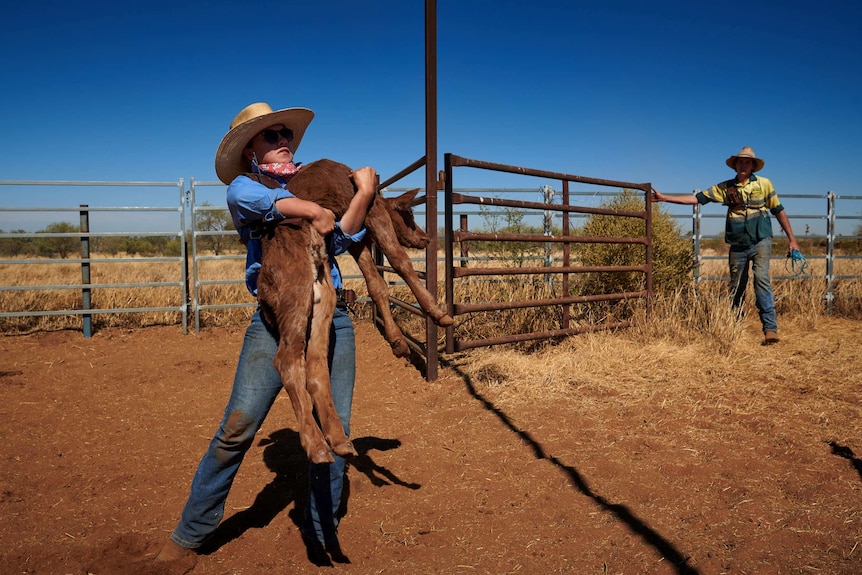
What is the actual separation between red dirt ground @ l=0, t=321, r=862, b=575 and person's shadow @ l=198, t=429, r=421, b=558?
0.01 m

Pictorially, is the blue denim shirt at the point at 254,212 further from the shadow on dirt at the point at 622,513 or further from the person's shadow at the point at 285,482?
the shadow on dirt at the point at 622,513

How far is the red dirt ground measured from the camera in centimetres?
251

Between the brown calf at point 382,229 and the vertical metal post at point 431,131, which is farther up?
the vertical metal post at point 431,131

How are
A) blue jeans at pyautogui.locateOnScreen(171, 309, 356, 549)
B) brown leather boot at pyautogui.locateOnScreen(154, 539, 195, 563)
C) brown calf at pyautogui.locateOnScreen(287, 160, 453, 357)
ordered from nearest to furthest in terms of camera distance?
1. brown calf at pyautogui.locateOnScreen(287, 160, 453, 357)
2. blue jeans at pyautogui.locateOnScreen(171, 309, 356, 549)
3. brown leather boot at pyautogui.locateOnScreen(154, 539, 195, 563)

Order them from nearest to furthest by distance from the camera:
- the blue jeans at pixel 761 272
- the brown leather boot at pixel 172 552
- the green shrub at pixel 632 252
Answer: the brown leather boot at pixel 172 552
the blue jeans at pixel 761 272
the green shrub at pixel 632 252

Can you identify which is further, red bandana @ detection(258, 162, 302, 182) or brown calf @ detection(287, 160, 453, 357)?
red bandana @ detection(258, 162, 302, 182)

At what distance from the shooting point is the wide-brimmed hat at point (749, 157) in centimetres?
629

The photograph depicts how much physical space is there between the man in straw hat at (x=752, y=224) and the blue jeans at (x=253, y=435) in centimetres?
546

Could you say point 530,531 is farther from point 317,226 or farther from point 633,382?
point 633,382

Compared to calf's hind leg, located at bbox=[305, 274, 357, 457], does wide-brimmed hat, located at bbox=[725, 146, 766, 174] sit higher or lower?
higher

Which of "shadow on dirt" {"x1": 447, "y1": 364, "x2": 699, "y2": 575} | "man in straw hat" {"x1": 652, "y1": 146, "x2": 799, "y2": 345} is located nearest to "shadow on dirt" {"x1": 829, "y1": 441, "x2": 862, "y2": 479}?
"shadow on dirt" {"x1": 447, "y1": 364, "x2": 699, "y2": 575}

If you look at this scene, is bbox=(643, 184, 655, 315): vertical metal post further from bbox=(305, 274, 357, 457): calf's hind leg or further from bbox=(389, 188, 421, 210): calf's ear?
bbox=(305, 274, 357, 457): calf's hind leg

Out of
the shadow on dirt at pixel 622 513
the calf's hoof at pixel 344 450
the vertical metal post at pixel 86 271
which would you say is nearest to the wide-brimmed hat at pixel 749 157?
the shadow on dirt at pixel 622 513

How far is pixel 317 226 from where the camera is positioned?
6.76 feet
